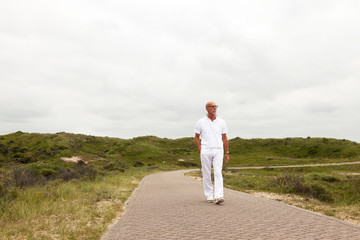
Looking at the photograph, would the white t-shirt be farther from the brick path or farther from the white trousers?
the brick path

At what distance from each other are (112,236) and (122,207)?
322cm

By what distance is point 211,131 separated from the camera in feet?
24.8

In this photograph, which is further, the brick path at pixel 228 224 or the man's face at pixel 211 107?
the man's face at pixel 211 107

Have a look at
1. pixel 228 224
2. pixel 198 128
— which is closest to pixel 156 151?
pixel 198 128

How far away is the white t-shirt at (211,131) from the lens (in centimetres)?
750

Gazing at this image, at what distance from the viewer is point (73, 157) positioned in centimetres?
5969

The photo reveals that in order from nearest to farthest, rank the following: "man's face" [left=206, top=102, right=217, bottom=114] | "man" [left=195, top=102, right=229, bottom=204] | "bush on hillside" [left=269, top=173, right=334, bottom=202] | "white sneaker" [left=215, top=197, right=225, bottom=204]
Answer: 1. "white sneaker" [left=215, top=197, right=225, bottom=204]
2. "man" [left=195, top=102, right=229, bottom=204]
3. "man's face" [left=206, top=102, right=217, bottom=114]
4. "bush on hillside" [left=269, top=173, right=334, bottom=202]

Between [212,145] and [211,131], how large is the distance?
0.38 metres

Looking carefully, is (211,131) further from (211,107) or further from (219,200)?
(219,200)

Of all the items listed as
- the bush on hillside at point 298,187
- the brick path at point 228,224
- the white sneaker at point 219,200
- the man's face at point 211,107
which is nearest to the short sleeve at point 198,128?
the man's face at point 211,107

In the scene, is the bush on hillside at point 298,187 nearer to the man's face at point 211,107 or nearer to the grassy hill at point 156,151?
the man's face at point 211,107

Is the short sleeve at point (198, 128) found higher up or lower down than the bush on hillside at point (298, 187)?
higher up

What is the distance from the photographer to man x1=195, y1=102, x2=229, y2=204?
7.46 meters

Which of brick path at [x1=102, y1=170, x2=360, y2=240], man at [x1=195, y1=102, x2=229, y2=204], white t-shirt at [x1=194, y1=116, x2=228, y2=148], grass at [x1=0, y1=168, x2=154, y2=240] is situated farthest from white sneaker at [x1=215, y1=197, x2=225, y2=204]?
grass at [x1=0, y1=168, x2=154, y2=240]
